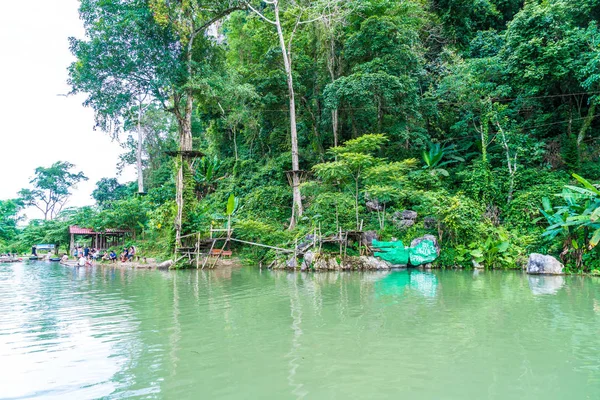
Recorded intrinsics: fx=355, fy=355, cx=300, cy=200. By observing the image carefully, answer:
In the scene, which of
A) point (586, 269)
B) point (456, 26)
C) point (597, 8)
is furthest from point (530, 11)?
point (586, 269)

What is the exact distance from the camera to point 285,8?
829 inches

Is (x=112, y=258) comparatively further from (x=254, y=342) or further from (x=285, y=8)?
(x=254, y=342)

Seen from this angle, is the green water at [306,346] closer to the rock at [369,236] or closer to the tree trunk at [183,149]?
the rock at [369,236]

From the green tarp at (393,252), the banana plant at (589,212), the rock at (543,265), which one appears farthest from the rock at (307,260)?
the banana plant at (589,212)

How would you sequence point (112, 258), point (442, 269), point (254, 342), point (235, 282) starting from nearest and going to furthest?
point (254, 342) < point (235, 282) < point (442, 269) < point (112, 258)

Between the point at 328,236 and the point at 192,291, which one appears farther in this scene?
the point at 328,236

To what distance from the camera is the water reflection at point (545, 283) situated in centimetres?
788

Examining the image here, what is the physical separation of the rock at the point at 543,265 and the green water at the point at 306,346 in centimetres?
410

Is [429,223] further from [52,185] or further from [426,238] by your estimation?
[52,185]

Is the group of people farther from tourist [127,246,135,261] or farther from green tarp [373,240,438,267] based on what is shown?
green tarp [373,240,438,267]

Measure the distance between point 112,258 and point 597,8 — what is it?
2727cm

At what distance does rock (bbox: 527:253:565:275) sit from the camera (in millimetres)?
11297

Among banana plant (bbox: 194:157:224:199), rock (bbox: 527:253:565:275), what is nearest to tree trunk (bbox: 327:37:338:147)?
banana plant (bbox: 194:157:224:199)

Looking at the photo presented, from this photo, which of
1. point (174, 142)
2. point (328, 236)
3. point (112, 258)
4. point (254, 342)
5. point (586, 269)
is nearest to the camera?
point (254, 342)
